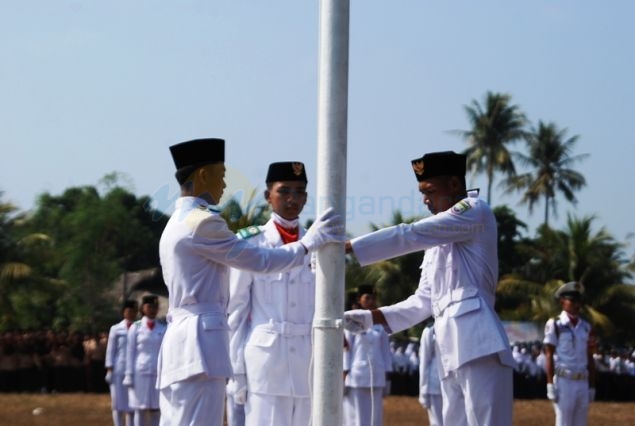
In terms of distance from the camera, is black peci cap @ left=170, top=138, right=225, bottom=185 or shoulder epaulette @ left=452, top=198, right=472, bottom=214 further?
shoulder epaulette @ left=452, top=198, right=472, bottom=214

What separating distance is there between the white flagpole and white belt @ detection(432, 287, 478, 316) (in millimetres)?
723

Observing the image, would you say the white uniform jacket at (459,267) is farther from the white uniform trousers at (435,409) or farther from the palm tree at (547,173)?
the palm tree at (547,173)

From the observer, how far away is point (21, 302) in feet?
149

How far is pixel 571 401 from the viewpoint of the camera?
15000 mm

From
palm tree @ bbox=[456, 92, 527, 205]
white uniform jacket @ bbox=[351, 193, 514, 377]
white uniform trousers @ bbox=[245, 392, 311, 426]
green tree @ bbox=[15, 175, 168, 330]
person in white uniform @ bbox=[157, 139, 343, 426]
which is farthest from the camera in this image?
palm tree @ bbox=[456, 92, 527, 205]

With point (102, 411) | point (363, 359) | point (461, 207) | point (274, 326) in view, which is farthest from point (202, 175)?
point (102, 411)

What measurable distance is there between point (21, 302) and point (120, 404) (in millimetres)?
28651

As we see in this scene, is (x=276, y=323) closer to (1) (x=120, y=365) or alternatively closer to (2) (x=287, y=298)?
(2) (x=287, y=298)

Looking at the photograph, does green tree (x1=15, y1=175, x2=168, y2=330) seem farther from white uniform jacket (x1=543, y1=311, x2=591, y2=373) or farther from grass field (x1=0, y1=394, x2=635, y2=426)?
white uniform jacket (x1=543, y1=311, x2=591, y2=373)

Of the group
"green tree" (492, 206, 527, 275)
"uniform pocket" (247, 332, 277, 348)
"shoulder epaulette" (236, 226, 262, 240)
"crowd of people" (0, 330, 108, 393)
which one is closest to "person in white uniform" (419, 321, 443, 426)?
"shoulder epaulette" (236, 226, 262, 240)

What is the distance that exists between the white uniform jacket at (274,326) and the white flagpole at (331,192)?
1362 millimetres

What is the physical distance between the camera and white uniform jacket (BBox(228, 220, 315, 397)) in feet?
24.7

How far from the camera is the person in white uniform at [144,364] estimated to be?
1670 cm

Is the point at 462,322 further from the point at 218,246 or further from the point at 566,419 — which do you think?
the point at 566,419
